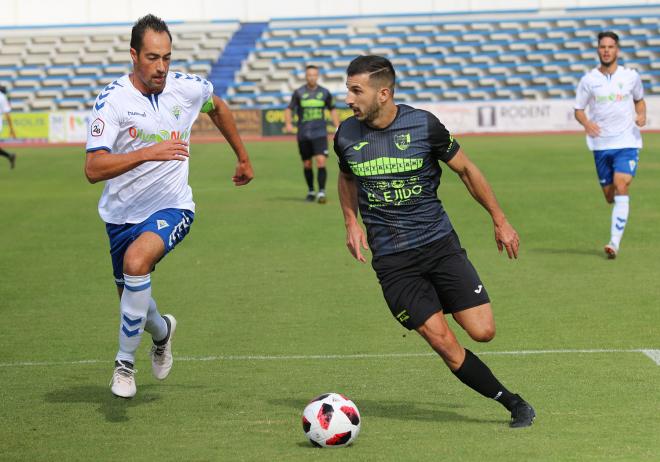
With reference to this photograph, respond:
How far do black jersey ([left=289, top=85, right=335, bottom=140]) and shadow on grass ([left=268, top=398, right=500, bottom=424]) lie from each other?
13.3 m

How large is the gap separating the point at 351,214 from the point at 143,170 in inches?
54.5

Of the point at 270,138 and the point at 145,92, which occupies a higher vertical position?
the point at 145,92

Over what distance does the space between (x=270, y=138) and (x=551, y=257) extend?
2708 centimetres

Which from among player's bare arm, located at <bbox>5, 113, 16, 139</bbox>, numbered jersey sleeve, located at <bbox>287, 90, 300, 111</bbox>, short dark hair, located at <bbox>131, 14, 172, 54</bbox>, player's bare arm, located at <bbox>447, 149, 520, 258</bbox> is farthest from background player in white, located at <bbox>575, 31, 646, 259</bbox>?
player's bare arm, located at <bbox>5, 113, 16, 139</bbox>

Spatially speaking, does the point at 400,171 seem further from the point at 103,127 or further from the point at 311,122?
the point at 311,122

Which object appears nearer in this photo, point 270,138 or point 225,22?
point 270,138

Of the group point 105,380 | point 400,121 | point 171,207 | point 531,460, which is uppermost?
point 400,121

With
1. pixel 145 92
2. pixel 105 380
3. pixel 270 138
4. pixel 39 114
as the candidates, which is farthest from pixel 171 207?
pixel 39 114

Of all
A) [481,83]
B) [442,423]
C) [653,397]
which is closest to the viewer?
[442,423]

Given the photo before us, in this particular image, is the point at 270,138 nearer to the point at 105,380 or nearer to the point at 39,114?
the point at 39,114

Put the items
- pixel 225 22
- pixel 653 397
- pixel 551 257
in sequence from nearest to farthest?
1. pixel 653 397
2. pixel 551 257
3. pixel 225 22

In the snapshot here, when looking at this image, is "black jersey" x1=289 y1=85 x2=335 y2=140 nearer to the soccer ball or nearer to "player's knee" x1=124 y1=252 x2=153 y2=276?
"player's knee" x1=124 y1=252 x2=153 y2=276

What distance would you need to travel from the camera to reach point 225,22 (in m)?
51.5

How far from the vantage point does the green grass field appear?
19.4ft
